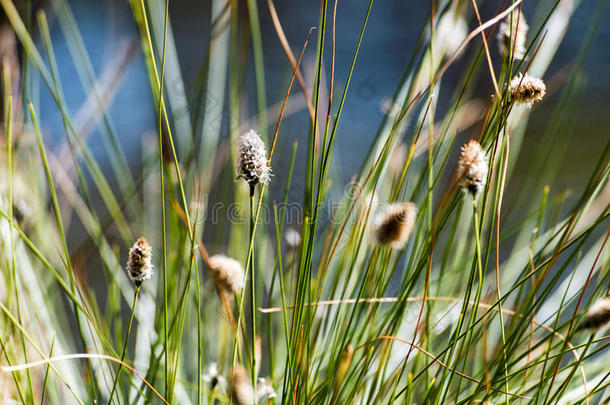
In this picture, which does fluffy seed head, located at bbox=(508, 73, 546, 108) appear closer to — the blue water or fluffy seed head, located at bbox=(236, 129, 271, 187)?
fluffy seed head, located at bbox=(236, 129, 271, 187)

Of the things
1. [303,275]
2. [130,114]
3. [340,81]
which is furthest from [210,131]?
[130,114]

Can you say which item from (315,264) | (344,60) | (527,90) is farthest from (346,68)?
(527,90)

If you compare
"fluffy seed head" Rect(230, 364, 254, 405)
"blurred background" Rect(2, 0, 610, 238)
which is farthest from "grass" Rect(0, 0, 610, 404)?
"blurred background" Rect(2, 0, 610, 238)

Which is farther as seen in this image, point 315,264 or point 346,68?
point 346,68

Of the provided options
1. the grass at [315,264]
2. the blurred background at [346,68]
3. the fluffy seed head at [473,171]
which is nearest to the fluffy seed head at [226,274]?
the grass at [315,264]

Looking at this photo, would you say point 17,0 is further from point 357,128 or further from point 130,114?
point 357,128

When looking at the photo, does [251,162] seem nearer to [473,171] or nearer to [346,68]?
[473,171]
